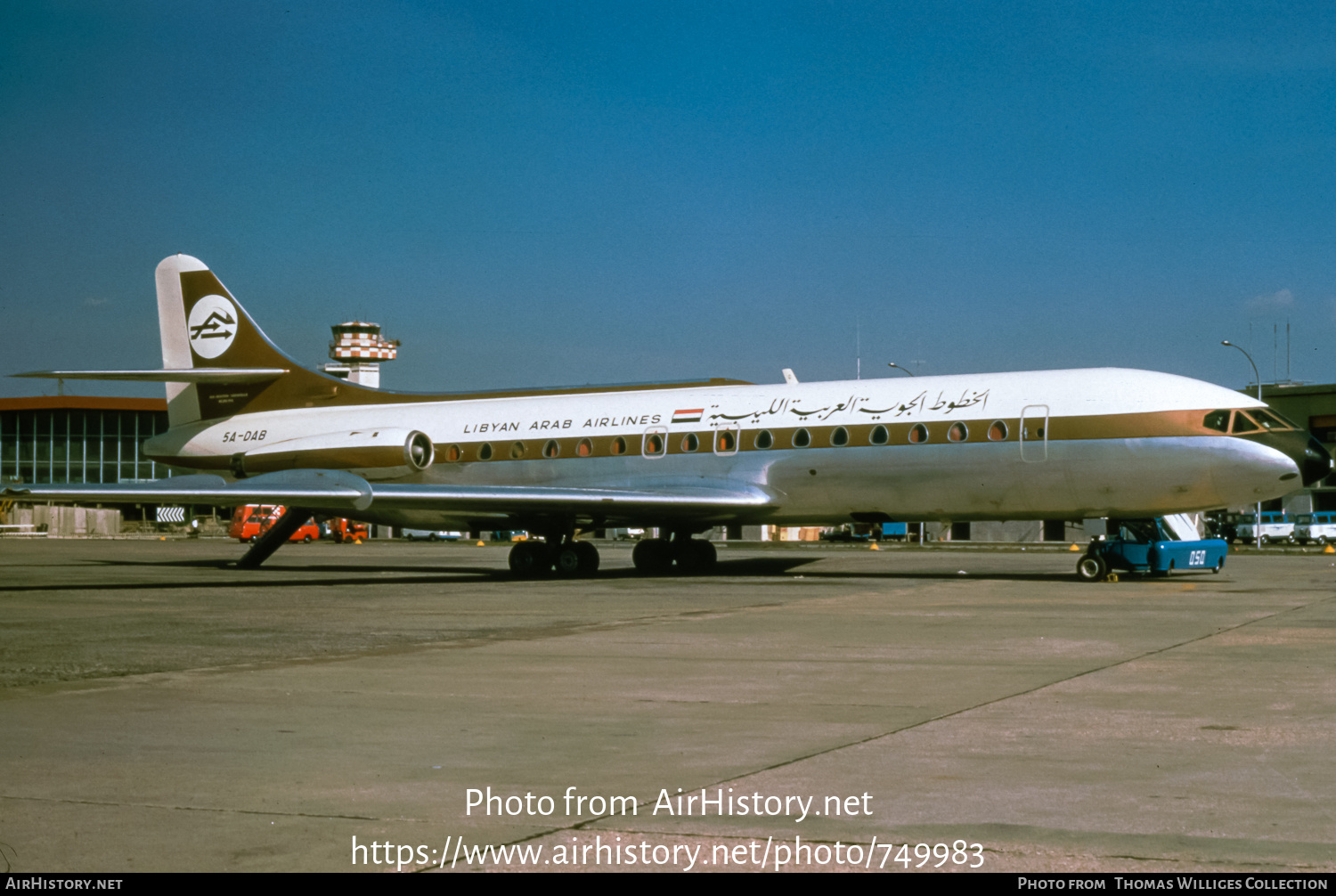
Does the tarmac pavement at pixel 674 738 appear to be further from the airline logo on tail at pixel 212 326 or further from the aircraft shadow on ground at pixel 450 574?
the airline logo on tail at pixel 212 326

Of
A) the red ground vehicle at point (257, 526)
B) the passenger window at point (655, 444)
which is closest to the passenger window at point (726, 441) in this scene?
the passenger window at point (655, 444)

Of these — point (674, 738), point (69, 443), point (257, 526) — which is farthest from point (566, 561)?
point (69, 443)

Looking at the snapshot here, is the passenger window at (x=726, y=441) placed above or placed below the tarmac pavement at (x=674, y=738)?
above

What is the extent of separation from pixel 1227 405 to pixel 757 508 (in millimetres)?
8707

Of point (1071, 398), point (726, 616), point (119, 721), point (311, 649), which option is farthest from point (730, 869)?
point (1071, 398)

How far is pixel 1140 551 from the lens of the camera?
24203mm

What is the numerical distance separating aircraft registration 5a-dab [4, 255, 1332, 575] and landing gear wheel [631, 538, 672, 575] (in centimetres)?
4

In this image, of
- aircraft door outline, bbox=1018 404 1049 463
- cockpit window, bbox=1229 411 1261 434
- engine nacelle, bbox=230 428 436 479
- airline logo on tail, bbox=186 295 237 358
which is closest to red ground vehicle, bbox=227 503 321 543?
airline logo on tail, bbox=186 295 237 358

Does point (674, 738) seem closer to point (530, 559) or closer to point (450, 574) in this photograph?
point (530, 559)

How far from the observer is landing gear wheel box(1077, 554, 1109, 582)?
23844 mm

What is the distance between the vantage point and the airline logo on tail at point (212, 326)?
31656mm

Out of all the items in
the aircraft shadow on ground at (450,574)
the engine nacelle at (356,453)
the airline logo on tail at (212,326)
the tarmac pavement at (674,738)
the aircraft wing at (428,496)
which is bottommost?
the aircraft shadow on ground at (450,574)

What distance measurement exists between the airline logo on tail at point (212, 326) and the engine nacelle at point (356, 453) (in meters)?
3.01

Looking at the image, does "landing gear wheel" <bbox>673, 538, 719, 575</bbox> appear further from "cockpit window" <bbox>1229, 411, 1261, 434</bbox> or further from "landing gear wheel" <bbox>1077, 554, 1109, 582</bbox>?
"cockpit window" <bbox>1229, 411, 1261, 434</bbox>
